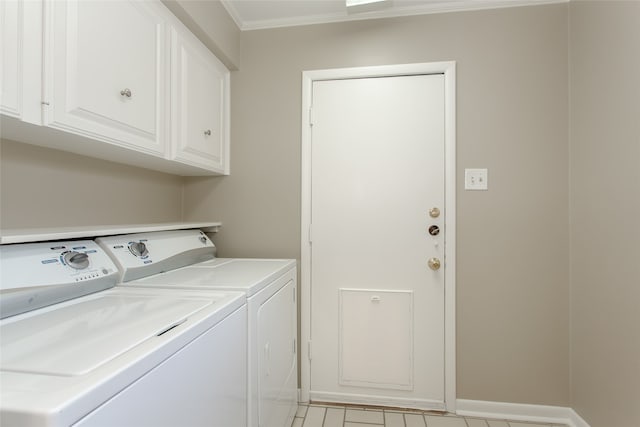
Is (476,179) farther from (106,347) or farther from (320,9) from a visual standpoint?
(106,347)

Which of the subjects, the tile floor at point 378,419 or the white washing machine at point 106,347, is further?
the tile floor at point 378,419

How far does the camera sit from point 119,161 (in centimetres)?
153

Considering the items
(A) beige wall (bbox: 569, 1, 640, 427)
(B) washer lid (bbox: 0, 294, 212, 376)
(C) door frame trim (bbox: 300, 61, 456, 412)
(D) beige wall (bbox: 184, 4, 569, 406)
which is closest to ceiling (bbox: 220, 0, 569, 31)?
(D) beige wall (bbox: 184, 4, 569, 406)

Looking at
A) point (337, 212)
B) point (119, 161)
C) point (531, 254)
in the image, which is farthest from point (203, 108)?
point (531, 254)

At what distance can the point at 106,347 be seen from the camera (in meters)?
0.65

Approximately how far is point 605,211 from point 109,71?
2.22 metres

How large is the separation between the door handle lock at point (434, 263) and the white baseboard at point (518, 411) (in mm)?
788

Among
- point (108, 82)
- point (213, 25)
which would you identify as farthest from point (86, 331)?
point (213, 25)

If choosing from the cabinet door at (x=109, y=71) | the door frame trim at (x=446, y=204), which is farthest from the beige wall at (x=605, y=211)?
the cabinet door at (x=109, y=71)

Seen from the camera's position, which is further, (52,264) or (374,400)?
(374,400)

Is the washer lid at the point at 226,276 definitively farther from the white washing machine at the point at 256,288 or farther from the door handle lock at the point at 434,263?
the door handle lock at the point at 434,263

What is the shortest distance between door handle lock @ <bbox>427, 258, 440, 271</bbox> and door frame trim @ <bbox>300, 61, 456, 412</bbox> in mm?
49

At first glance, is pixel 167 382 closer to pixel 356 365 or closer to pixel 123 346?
pixel 123 346

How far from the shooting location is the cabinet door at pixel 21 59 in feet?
2.60
